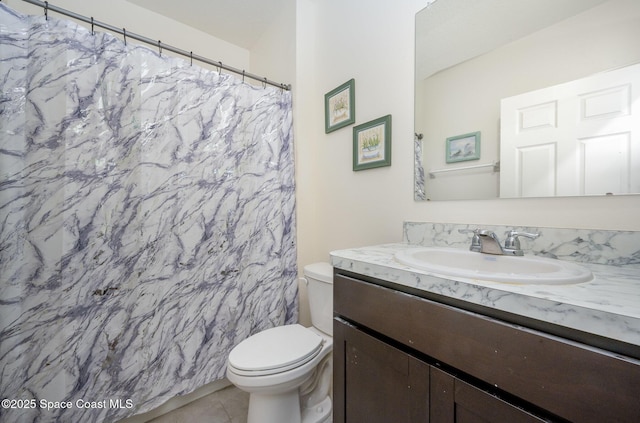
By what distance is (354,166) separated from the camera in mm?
1544

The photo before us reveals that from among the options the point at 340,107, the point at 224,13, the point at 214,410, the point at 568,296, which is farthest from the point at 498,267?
the point at 224,13

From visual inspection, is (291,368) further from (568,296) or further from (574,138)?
(574,138)

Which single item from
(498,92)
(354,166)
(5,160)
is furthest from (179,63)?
(498,92)

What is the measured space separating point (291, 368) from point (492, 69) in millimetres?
1539

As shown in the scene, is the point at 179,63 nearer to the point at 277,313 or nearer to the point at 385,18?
the point at 385,18

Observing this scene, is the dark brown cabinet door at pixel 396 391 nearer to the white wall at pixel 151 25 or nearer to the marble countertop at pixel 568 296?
the marble countertop at pixel 568 296

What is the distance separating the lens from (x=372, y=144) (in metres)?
1.43

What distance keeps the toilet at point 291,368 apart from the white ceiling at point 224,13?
2041mm

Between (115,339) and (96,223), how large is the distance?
23.2 inches

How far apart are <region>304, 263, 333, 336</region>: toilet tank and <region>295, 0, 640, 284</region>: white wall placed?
11.9 inches

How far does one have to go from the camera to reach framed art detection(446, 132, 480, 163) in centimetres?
107

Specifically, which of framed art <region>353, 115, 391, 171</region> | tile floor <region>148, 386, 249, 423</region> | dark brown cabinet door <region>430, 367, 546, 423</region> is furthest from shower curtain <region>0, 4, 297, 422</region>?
dark brown cabinet door <region>430, 367, 546, 423</region>

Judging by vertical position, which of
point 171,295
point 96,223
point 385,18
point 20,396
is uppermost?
point 385,18

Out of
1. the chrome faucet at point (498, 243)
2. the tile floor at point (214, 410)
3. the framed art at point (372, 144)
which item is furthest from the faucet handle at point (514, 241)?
the tile floor at point (214, 410)
